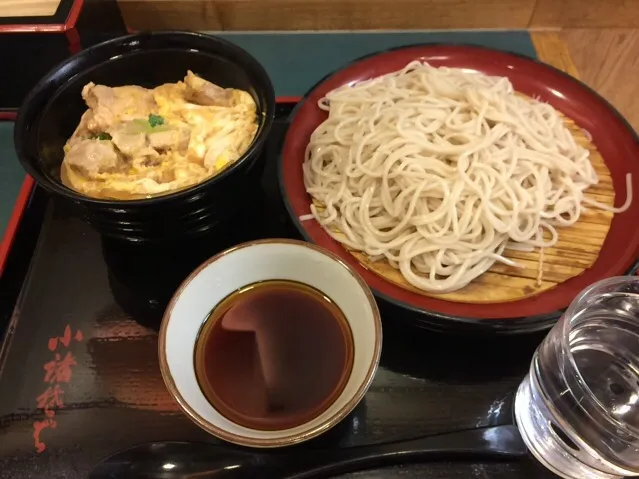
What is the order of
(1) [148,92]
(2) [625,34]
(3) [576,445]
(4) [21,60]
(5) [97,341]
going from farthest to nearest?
(2) [625,34] → (4) [21,60] → (1) [148,92] → (5) [97,341] → (3) [576,445]

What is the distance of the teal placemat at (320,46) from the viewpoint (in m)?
1.89

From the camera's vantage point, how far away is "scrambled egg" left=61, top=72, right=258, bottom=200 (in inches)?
47.6

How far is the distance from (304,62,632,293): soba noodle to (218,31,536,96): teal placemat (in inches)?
17.7

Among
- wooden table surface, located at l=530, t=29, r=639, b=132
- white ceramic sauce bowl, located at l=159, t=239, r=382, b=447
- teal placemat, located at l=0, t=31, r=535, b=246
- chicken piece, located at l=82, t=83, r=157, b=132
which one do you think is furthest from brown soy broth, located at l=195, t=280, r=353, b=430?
wooden table surface, located at l=530, t=29, r=639, b=132

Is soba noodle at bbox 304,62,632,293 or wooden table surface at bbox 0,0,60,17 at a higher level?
wooden table surface at bbox 0,0,60,17

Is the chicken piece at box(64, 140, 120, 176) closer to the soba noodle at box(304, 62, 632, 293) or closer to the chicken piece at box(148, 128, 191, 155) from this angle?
the chicken piece at box(148, 128, 191, 155)

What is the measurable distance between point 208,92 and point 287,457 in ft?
2.87

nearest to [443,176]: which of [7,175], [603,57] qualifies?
[603,57]

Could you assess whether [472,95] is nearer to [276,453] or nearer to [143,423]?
[276,453]

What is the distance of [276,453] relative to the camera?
1.01m

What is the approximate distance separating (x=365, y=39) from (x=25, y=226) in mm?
1304

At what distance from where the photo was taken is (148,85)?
4.76 feet

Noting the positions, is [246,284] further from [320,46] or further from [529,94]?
[320,46]

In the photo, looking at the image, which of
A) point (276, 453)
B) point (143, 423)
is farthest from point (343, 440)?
point (143, 423)
